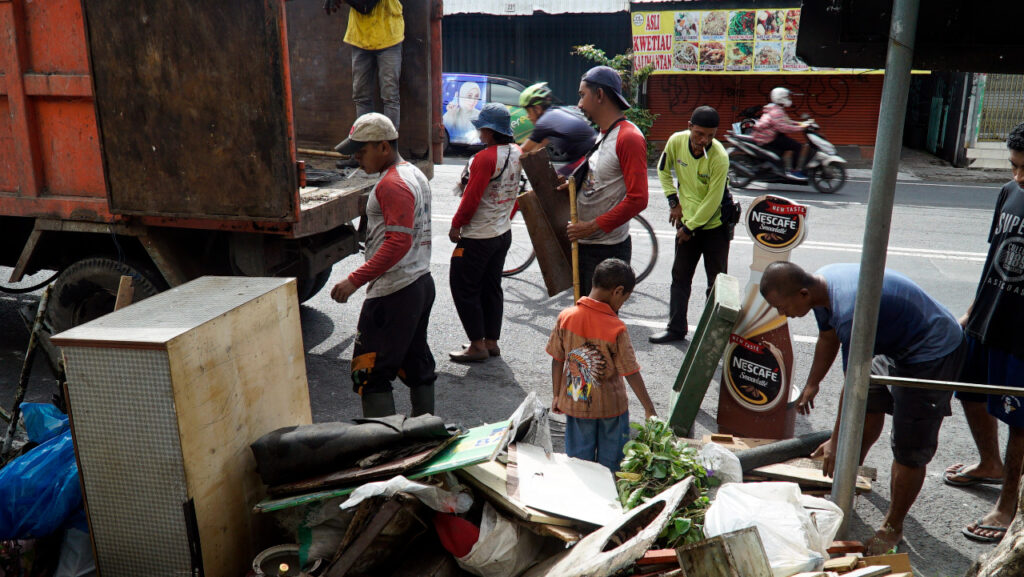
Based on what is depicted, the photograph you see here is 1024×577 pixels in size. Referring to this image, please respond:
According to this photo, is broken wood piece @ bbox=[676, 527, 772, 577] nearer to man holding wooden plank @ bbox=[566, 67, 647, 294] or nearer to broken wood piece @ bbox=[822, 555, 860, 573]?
broken wood piece @ bbox=[822, 555, 860, 573]

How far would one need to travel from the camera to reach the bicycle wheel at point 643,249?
24.2ft

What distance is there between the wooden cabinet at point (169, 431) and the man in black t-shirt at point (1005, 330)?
3285 mm

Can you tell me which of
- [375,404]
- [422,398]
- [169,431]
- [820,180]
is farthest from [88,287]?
[820,180]

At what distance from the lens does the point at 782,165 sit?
41.3 ft

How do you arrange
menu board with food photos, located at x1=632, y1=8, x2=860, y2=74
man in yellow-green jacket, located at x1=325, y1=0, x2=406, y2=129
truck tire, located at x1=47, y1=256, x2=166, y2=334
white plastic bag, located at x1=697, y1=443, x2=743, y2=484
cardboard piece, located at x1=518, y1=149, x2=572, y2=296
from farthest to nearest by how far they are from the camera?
menu board with food photos, located at x1=632, y1=8, x2=860, y2=74, man in yellow-green jacket, located at x1=325, y1=0, x2=406, y2=129, cardboard piece, located at x1=518, y1=149, x2=572, y2=296, truck tire, located at x1=47, y1=256, x2=166, y2=334, white plastic bag, located at x1=697, y1=443, x2=743, y2=484

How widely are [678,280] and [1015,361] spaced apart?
2.66 metres

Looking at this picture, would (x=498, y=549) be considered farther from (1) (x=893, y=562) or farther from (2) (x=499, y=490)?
(1) (x=893, y=562)

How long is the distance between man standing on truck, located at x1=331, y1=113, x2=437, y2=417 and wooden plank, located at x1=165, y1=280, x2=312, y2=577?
759 millimetres

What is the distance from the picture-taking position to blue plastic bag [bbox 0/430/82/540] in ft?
10.3

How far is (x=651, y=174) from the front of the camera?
14898 mm

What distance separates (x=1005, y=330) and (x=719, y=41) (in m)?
13.9

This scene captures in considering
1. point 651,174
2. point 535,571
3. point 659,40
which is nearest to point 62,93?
point 535,571

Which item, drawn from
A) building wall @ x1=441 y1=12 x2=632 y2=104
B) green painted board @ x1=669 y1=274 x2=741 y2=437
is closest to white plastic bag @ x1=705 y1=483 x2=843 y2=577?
green painted board @ x1=669 y1=274 x2=741 y2=437

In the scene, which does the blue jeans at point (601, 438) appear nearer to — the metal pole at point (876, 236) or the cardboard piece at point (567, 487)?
the cardboard piece at point (567, 487)
